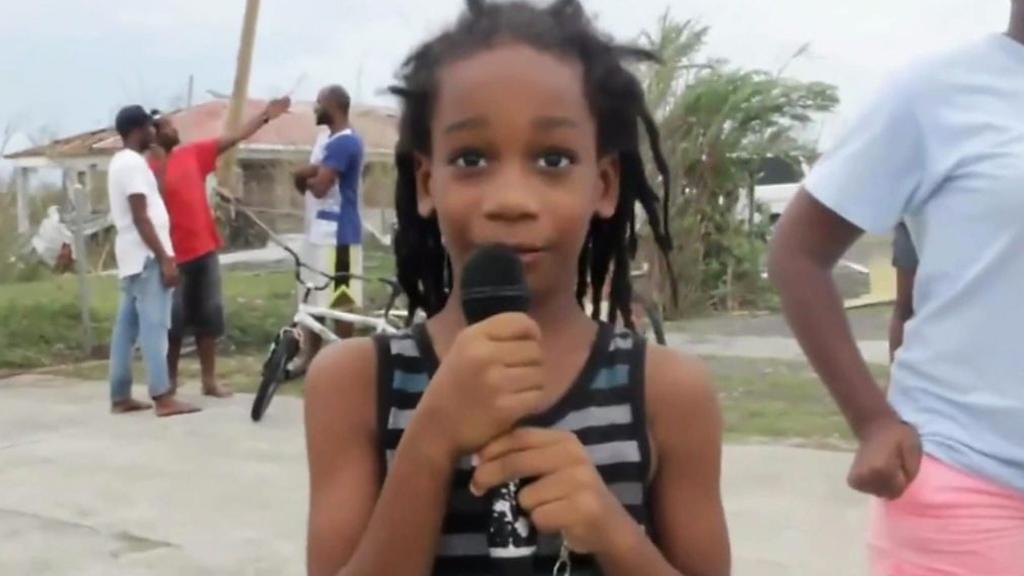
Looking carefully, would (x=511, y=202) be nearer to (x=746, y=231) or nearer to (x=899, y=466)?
(x=899, y=466)

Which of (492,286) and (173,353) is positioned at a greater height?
(492,286)

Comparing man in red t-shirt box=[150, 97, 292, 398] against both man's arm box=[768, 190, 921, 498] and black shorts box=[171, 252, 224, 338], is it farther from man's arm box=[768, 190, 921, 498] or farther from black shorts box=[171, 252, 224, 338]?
man's arm box=[768, 190, 921, 498]

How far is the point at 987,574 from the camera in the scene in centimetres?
229

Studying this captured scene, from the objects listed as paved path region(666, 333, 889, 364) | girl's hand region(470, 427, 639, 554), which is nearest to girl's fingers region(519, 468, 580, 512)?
girl's hand region(470, 427, 639, 554)

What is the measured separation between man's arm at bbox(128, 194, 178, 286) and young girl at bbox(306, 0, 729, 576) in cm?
632

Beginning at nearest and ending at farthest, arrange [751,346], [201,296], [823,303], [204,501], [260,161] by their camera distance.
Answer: [823,303] → [204,501] → [201,296] → [751,346] → [260,161]

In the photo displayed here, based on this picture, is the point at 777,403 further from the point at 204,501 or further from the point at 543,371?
the point at 543,371

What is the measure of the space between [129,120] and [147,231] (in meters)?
0.67

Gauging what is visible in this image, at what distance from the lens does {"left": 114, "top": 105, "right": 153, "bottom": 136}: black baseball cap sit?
8.22 metres

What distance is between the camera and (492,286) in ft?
5.08

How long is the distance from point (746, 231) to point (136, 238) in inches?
287

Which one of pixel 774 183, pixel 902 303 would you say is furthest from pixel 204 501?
pixel 774 183

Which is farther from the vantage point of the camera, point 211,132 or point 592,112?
point 211,132

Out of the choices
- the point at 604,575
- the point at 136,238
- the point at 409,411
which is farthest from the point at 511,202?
the point at 136,238
